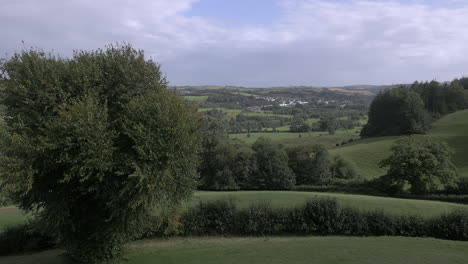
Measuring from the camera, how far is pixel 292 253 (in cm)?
1719

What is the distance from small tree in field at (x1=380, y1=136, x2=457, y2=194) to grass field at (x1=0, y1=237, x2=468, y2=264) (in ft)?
54.1

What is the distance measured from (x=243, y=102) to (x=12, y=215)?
135 m

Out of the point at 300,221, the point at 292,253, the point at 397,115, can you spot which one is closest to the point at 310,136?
the point at 397,115

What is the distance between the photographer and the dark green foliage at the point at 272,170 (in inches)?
1742

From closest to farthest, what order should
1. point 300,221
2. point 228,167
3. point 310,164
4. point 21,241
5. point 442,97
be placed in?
point 21,241 → point 300,221 → point 310,164 → point 228,167 → point 442,97

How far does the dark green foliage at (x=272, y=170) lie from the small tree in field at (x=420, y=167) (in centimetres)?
1278

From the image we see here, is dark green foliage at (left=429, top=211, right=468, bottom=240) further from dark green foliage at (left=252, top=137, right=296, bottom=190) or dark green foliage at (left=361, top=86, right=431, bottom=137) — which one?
dark green foliage at (left=361, top=86, right=431, bottom=137)

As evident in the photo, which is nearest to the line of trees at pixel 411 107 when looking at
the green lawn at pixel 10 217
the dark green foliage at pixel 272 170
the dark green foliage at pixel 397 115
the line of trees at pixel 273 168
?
the dark green foliage at pixel 397 115

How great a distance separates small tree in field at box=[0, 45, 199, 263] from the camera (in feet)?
48.4

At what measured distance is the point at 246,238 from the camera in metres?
23.5

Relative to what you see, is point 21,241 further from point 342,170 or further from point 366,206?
point 342,170

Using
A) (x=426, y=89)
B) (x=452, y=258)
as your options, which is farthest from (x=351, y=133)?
(x=452, y=258)

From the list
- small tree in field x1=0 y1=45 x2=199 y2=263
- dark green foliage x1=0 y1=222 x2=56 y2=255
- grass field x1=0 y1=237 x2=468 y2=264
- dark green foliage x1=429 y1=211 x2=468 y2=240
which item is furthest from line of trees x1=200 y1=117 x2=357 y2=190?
small tree in field x1=0 y1=45 x2=199 y2=263

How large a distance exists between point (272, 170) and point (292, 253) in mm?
27924
